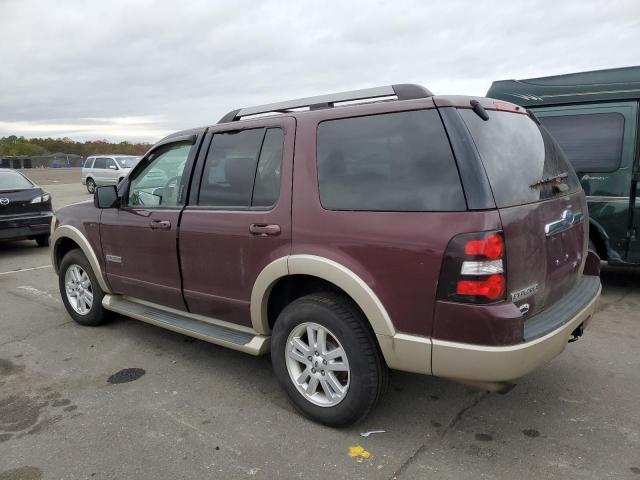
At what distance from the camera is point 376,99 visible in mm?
3064

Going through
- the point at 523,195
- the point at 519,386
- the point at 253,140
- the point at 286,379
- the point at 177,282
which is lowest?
the point at 519,386

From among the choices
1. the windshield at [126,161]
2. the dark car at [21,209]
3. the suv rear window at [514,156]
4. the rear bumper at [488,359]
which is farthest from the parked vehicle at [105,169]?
the rear bumper at [488,359]

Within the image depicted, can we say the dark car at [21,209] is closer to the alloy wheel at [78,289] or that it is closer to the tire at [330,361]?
the alloy wheel at [78,289]

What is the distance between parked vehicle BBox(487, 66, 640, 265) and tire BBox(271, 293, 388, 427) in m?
3.84

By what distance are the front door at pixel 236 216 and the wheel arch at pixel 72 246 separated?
1.29m

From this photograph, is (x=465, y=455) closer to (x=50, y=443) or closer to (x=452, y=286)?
(x=452, y=286)

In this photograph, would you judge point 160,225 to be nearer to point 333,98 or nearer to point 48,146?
point 333,98

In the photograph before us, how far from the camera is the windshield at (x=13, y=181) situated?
30.5 feet

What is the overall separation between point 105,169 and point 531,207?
24.4m

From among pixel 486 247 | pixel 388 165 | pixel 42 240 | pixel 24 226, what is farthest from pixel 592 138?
pixel 42 240

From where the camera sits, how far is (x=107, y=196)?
14.2 ft

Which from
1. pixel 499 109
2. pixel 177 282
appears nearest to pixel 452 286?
pixel 499 109

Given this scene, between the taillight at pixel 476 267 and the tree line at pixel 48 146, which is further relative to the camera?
the tree line at pixel 48 146

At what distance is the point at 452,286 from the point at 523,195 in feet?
2.20
